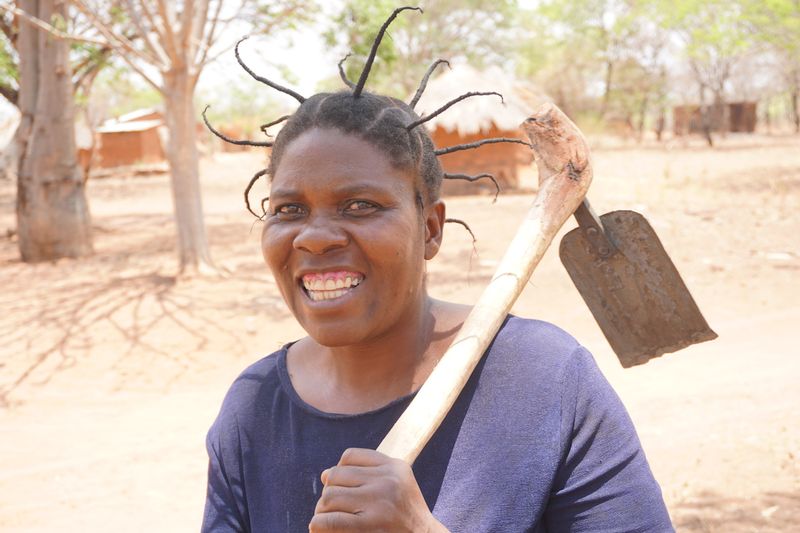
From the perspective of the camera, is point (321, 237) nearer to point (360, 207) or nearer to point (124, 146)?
point (360, 207)

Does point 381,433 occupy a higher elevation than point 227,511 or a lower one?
higher

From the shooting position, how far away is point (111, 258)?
985 centimetres

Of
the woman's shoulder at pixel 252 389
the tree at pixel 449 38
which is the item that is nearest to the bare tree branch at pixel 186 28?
the woman's shoulder at pixel 252 389

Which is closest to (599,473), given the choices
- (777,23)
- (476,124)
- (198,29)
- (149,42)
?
(149,42)

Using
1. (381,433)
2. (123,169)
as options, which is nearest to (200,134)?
(123,169)

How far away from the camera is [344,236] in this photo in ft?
4.59

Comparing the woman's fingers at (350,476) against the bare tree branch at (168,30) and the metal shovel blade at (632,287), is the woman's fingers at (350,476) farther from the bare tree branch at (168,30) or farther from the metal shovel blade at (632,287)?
the bare tree branch at (168,30)

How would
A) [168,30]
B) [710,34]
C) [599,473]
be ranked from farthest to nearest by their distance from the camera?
[710,34], [168,30], [599,473]

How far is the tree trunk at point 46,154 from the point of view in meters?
9.47

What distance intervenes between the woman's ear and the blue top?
201 millimetres

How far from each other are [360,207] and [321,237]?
0.09 m

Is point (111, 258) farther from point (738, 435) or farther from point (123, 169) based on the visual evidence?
point (123, 169)

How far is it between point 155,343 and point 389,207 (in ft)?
18.2

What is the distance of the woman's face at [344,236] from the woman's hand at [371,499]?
0.96ft
